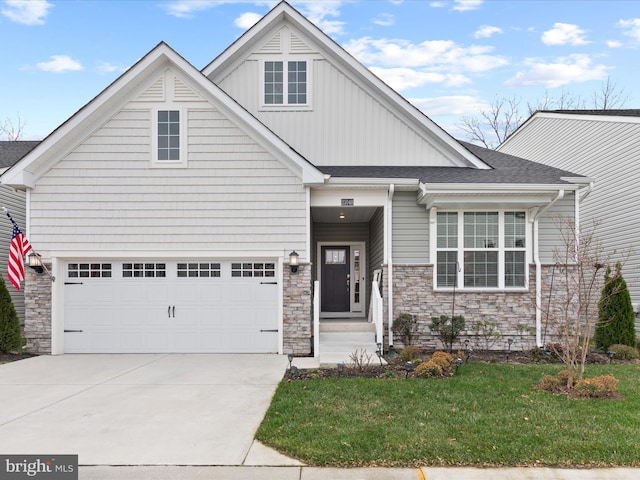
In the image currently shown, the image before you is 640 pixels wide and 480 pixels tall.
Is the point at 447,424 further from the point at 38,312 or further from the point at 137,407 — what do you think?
the point at 38,312

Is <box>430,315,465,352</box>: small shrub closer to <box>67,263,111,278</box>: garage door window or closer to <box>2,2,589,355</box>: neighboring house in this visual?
<box>2,2,589,355</box>: neighboring house

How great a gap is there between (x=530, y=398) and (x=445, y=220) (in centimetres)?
504

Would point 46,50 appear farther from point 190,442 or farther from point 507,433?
point 507,433

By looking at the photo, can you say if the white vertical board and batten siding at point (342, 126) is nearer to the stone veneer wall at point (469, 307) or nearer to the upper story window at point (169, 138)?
the upper story window at point (169, 138)

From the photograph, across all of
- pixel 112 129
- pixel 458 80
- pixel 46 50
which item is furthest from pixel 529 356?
pixel 46 50

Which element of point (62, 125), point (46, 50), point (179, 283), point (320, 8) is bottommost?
point (179, 283)

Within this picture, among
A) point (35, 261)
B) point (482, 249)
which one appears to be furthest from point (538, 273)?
point (35, 261)

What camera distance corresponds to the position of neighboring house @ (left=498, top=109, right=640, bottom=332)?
497 inches

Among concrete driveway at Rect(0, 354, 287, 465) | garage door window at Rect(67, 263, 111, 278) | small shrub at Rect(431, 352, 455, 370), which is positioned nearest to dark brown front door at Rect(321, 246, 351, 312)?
concrete driveway at Rect(0, 354, 287, 465)

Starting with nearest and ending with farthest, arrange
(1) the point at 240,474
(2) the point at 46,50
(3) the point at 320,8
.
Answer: (1) the point at 240,474
(3) the point at 320,8
(2) the point at 46,50

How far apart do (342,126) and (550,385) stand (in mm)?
7364

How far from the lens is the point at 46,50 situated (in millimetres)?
21984

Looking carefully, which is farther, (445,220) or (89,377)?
(445,220)

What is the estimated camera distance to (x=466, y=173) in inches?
430
